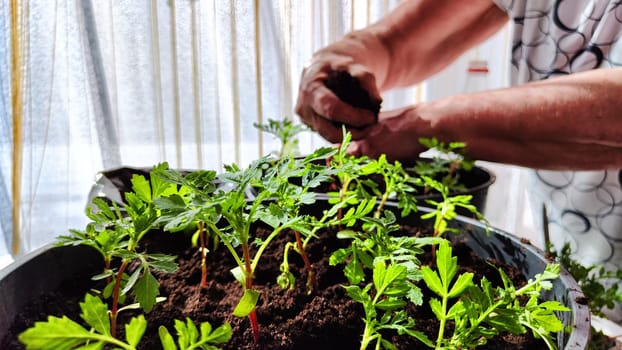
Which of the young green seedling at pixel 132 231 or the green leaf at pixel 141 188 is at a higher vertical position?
the green leaf at pixel 141 188

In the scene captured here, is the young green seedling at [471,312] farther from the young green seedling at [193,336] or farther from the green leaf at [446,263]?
the young green seedling at [193,336]

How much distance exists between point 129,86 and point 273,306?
1.18 metres

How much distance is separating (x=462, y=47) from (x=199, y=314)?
0.98 meters

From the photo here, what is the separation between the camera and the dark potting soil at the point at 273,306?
0.36 m

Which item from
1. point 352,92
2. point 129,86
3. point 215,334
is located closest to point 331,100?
point 352,92

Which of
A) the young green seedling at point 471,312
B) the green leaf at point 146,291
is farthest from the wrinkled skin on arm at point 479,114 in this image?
the green leaf at point 146,291

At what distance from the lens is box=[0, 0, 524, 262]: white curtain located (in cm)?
129

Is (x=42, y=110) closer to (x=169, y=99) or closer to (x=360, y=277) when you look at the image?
(x=169, y=99)

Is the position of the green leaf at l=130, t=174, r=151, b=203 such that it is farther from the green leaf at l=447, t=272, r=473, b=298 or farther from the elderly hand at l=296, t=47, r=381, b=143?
the elderly hand at l=296, t=47, r=381, b=143

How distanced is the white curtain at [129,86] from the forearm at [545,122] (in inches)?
32.3

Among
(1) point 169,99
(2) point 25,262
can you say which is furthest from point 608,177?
(1) point 169,99

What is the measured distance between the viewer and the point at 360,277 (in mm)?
344

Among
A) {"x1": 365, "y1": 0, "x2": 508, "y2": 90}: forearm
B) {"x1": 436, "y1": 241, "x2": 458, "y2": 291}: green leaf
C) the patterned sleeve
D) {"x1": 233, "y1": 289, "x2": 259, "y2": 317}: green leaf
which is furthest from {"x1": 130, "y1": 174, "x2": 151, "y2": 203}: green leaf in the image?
the patterned sleeve

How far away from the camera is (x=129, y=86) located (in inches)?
54.9
